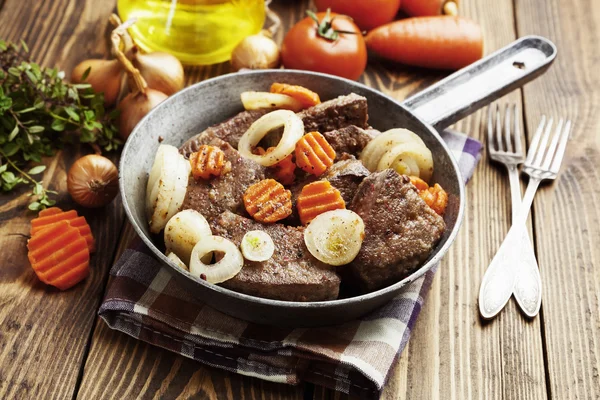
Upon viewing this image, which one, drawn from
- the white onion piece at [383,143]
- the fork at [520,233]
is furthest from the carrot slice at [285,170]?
the fork at [520,233]

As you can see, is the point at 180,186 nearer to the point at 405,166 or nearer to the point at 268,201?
the point at 268,201

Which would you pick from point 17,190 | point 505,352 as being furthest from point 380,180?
point 17,190

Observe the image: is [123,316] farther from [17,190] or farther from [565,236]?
[565,236]

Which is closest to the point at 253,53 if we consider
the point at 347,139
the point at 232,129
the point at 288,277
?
the point at 232,129

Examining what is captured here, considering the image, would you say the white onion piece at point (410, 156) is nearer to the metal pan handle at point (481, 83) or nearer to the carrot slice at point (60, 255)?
the metal pan handle at point (481, 83)

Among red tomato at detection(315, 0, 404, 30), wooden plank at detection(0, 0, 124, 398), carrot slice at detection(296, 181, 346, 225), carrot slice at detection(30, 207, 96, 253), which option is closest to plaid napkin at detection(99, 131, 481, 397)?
wooden plank at detection(0, 0, 124, 398)
